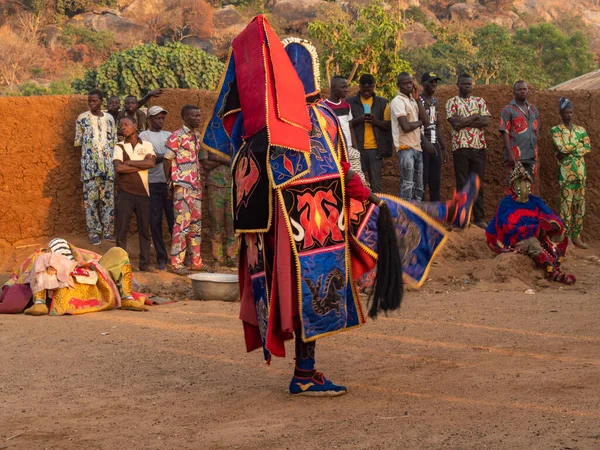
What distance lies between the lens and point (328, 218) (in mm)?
5324

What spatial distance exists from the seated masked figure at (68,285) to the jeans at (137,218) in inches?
74.1

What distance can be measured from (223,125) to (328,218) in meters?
0.87

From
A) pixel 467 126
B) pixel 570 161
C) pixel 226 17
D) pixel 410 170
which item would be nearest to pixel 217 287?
pixel 410 170

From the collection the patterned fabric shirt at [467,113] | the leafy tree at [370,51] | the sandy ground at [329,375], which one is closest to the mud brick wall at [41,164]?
the patterned fabric shirt at [467,113]

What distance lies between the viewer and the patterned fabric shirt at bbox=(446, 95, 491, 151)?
12031 millimetres

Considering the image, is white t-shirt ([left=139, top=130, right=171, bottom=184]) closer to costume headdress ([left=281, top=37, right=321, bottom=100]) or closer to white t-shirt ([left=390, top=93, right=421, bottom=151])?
white t-shirt ([left=390, top=93, right=421, bottom=151])

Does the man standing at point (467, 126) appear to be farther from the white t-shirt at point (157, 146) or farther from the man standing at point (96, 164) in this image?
the man standing at point (96, 164)

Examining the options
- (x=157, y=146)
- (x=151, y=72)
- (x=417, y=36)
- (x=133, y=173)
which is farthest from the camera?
(x=417, y=36)

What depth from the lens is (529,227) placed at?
10227 mm

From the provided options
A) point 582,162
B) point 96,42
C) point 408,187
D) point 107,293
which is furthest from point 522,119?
point 96,42

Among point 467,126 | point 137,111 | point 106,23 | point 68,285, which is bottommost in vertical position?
point 68,285

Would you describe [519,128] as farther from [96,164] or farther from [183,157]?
[96,164]

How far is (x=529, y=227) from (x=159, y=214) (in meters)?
4.37

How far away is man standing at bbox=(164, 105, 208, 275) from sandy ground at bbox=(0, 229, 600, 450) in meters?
1.96
